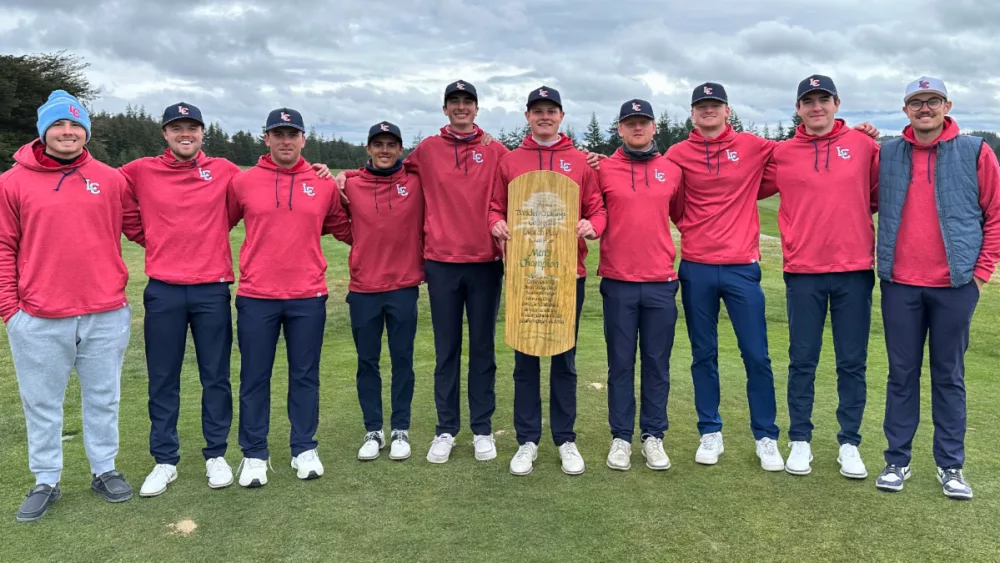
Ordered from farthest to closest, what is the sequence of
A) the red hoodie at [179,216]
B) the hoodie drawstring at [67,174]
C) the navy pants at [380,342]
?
the navy pants at [380,342] → the red hoodie at [179,216] → the hoodie drawstring at [67,174]

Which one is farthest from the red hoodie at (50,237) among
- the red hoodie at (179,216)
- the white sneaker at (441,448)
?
the white sneaker at (441,448)

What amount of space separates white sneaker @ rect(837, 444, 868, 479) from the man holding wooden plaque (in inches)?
68.0

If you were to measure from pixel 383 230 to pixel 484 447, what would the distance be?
1.72 metres

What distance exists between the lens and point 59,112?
4035 mm

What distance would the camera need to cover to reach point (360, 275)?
489 centimetres

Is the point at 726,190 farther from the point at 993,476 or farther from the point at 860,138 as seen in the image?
the point at 993,476

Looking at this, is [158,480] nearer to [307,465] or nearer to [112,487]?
[112,487]

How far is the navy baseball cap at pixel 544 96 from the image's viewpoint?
453cm

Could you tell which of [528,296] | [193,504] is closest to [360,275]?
[528,296]

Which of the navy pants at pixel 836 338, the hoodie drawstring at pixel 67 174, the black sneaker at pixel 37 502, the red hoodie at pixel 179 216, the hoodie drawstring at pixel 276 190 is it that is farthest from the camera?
the navy pants at pixel 836 338

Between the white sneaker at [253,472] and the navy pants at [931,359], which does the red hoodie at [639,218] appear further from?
the white sneaker at [253,472]

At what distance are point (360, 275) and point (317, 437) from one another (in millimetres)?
1395

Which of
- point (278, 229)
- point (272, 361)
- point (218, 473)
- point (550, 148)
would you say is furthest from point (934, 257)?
point (218, 473)

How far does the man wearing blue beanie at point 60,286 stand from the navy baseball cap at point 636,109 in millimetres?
3309
